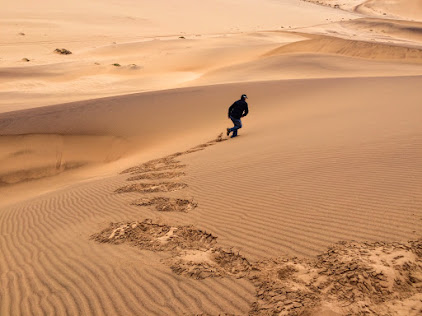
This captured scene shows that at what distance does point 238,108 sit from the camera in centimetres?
1112

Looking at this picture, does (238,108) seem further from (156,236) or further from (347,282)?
(347,282)

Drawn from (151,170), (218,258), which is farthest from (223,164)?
(218,258)

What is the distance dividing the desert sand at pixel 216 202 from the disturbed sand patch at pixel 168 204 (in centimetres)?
4

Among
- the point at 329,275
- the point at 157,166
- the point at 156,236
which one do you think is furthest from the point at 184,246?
the point at 157,166

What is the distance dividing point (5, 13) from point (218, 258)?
192 feet

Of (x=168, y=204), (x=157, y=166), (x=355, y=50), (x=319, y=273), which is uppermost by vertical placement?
(x=355, y=50)

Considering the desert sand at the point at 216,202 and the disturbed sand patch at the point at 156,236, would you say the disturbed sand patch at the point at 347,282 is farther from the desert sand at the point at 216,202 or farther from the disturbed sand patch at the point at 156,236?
the disturbed sand patch at the point at 156,236

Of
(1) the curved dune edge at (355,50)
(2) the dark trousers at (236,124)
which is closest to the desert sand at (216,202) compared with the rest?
(2) the dark trousers at (236,124)

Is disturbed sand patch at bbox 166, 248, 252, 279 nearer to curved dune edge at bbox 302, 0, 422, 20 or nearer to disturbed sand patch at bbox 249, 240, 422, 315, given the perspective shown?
disturbed sand patch at bbox 249, 240, 422, 315

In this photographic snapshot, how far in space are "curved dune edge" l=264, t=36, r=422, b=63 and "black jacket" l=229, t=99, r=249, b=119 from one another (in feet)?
77.0

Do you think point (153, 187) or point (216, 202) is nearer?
point (216, 202)

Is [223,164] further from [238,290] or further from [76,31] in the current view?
[76,31]

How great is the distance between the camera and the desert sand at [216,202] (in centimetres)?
381

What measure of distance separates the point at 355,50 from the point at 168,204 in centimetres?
3218
